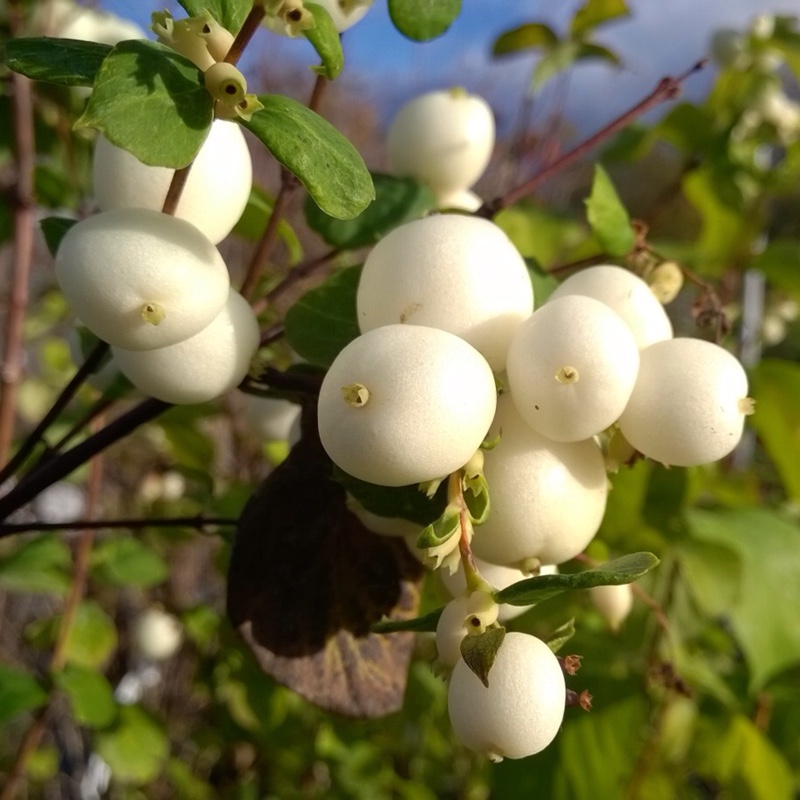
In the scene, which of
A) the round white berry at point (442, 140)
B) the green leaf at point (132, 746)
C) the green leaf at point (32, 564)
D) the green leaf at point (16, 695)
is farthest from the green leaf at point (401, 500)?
the green leaf at point (132, 746)

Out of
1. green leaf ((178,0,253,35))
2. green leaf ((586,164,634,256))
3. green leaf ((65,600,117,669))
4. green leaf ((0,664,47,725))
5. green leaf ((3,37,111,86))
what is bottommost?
green leaf ((65,600,117,669))

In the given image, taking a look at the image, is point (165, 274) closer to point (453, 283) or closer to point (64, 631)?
point (453, 283)

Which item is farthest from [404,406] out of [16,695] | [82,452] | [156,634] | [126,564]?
[156,634]

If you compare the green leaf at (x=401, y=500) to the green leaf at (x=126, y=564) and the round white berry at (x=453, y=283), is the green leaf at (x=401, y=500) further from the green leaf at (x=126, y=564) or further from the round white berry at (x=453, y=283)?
the green leaf at (x=126, y=564)

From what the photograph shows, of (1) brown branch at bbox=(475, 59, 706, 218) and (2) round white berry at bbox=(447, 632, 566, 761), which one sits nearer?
(2) round white berry at bbox=(447, 632, 566, 761)

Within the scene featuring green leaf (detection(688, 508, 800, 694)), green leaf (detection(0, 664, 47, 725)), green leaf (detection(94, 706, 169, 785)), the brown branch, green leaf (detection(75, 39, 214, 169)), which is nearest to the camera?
green leaf (detection(75, 39, 214, 169))

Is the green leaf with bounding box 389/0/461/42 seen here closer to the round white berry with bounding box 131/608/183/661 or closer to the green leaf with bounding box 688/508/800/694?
the green leaf with bounding box 688/508/800/694

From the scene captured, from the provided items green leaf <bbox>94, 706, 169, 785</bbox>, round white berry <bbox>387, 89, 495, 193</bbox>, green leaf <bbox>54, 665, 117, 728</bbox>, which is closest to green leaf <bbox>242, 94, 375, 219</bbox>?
round white berry <bbox>387, 89, 495, 193</bbox>
